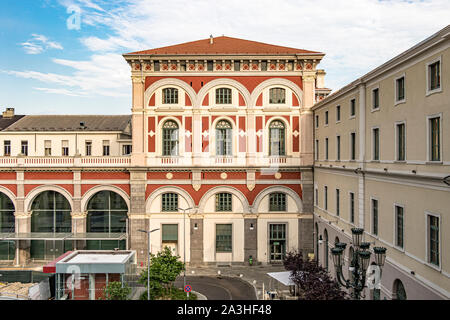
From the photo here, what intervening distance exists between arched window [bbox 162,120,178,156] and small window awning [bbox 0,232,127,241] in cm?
854

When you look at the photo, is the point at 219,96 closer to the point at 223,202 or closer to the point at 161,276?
the point at 223,202

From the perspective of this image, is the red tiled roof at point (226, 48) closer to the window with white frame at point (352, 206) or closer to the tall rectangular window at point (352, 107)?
the tall rectangular window at point (352, 107)

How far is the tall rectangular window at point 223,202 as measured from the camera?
32.1 m

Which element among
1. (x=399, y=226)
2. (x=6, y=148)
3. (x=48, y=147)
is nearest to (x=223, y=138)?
(x=48, y=147)

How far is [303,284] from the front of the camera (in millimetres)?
18922

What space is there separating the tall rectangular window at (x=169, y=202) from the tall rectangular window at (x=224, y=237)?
14.2 ft

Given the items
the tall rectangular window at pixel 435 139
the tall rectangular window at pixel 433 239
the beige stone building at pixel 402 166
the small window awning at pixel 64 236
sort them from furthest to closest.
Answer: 1. the small window awning at pixel 64 236
2. the tall rectangular window at pixel 433 239
3. the tall rectangular window at pixel 435 139
4. the beige stone building at pixel 402 166

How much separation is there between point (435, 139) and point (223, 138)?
20720 mm

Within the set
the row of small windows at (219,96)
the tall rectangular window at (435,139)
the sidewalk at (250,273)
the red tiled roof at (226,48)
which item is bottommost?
the sidewalk at (250,273)

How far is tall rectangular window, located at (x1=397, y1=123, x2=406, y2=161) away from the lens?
51.9ft

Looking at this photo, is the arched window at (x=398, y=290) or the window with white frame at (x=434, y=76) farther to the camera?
the arched window at (x=398, y=290)

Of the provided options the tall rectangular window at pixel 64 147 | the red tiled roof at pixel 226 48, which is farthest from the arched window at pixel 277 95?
the tall rectangular window at pixel 64 147

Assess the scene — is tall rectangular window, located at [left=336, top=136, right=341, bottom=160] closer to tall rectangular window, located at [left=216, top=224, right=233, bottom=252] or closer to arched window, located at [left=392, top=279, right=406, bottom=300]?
arched window, located at [left=392, top=279, right=406, bottom=300]
